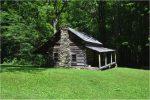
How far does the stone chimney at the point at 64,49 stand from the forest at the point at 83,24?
739 cm

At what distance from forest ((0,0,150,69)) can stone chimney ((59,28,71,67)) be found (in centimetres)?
739

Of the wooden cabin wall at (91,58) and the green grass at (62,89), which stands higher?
the green grass at (62,89)

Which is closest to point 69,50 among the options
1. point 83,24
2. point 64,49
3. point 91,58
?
point 64,49

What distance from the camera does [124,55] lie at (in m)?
54.5

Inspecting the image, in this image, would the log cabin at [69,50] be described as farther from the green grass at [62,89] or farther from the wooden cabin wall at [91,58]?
the green grass at [62,89]

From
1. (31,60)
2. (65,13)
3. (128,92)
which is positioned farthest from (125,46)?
(128,92)

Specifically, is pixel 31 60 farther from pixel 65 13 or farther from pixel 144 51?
pixel 144 51

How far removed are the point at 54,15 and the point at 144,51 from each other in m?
16.8

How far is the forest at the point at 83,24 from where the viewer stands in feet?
158

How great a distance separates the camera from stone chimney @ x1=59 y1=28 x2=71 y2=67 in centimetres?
3872

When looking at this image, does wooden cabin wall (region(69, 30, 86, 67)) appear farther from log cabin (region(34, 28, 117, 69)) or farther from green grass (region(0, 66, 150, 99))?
green grass (region(0, 66, 150, 99))

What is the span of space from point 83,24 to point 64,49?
16831 millimetres

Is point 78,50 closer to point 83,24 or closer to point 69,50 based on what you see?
point 69,50

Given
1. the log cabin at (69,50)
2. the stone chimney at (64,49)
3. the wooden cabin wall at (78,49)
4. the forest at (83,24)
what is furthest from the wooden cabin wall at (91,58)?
the forest at (83,24)
